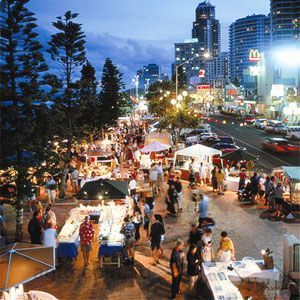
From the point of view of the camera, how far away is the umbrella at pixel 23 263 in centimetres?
833

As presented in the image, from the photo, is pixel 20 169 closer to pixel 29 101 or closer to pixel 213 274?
pixel 29 101

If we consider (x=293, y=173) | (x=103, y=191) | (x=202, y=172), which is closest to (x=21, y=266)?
(x=103, y=191)

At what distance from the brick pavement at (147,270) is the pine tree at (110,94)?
27669mm

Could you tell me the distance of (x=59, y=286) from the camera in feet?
36.1

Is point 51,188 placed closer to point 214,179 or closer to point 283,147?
point 214,179

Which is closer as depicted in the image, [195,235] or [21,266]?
[21,266]

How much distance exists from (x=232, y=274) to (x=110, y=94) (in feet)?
131

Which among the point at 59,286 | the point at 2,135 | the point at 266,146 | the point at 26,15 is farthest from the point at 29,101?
the point at 266,146

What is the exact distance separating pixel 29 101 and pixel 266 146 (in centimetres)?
2864

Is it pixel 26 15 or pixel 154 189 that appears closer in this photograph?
pixel 26 15

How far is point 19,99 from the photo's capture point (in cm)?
1527

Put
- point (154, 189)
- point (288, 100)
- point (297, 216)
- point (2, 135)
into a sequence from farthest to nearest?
1. point (288, 100)
2. point (154, 189)
3. point (297, 216)
4. point (2, 135)

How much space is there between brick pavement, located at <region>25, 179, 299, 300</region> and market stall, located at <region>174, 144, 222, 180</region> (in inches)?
257

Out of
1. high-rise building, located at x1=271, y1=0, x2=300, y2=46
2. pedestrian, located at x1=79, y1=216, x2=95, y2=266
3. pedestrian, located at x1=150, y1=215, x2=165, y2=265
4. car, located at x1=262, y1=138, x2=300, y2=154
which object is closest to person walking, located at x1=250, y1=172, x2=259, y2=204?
pedestrian, located at x1=150, y1=215, x2=165, y2=265
